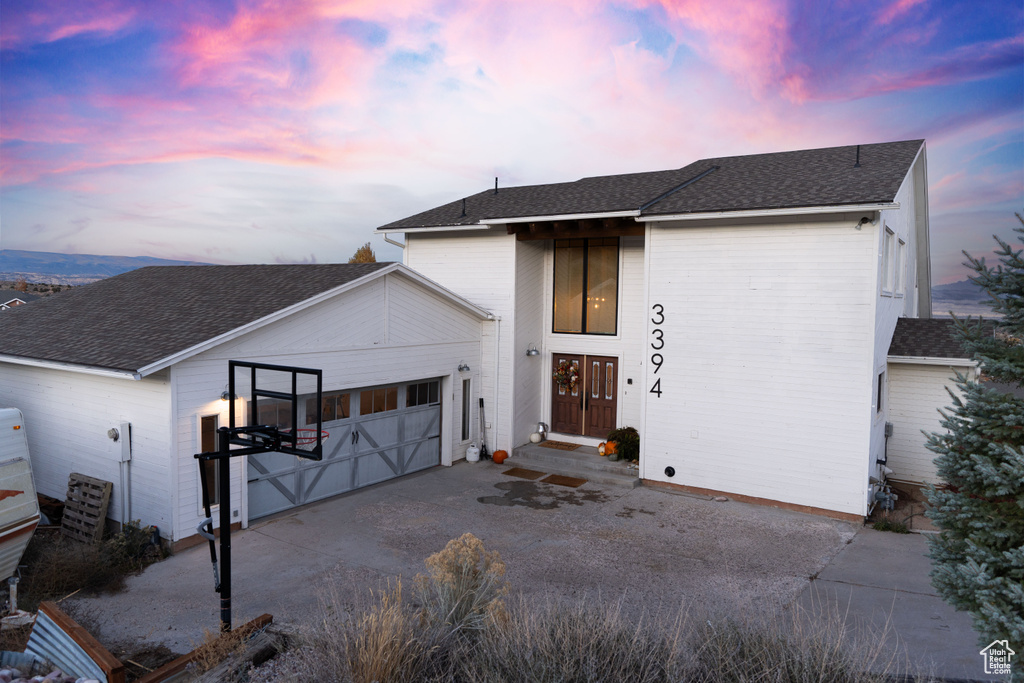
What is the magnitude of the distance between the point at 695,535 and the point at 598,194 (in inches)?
321

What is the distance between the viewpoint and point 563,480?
1288 cm

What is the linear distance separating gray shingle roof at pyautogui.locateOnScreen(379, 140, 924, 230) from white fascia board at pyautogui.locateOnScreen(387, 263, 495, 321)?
81.8 inches

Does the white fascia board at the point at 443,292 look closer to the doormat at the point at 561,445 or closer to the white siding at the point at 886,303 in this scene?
the doormat at the point at 561,445

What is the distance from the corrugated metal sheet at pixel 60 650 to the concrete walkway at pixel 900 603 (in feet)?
22.8

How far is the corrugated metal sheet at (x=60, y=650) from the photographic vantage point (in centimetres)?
519

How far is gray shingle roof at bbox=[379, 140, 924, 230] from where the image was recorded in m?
10.9

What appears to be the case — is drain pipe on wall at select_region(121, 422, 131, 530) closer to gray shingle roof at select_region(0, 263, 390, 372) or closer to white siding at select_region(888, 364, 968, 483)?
gray shingle roof at select_region(0, 263, 390, 372)

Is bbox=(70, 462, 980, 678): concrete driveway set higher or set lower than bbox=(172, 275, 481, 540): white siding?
lower

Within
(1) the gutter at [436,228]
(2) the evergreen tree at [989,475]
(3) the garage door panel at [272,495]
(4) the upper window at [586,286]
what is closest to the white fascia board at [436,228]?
(1) the gutter at [436,228]

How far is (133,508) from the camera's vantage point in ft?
29.5

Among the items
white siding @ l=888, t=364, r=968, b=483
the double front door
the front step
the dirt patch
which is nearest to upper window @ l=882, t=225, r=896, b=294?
white siding @ l=888, t=364, r=968, b=483

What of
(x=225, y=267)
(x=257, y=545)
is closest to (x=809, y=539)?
(x=257, y=545)

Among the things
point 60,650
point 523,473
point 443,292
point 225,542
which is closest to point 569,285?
point 443,292

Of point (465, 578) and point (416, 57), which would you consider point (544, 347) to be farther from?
point (416, 57)
